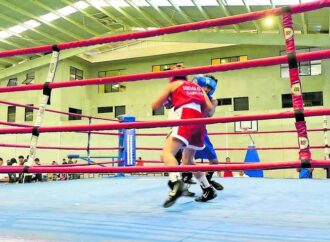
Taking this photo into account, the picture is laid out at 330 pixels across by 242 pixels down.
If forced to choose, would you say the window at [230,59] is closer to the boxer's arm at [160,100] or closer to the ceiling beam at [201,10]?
the ceiling beam at [201,10]

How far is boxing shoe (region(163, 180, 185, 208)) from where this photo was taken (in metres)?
1.98

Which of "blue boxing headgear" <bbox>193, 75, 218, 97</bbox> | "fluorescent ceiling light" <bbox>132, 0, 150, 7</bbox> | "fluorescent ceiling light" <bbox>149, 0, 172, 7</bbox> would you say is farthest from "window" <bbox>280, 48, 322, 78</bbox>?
"blue boxing headgear" <bbox>193, 75, 218, 97</bbox>

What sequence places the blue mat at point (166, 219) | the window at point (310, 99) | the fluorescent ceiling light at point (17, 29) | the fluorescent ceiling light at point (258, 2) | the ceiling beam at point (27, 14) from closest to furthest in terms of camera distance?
the blue mat at point (166, 219), the fluorescent ceiling light at point (258, 2), the ceiling beam at point (27, 14), the fluorescent ceiling light at point (17, 29), the window at point (310, 99)

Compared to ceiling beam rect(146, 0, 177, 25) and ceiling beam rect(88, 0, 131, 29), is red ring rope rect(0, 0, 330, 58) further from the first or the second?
ceiling beam rect(88, 0, 131, 29)

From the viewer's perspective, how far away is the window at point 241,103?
43.4 feet

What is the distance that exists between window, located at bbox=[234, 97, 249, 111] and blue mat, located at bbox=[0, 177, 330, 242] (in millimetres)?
10675

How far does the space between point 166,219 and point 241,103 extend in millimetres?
11865

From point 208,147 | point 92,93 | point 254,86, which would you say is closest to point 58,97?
point 92,93

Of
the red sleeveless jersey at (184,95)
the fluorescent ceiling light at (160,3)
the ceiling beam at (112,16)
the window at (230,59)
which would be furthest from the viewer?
the window at (230,59)

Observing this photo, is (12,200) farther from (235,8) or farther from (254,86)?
(254,86)

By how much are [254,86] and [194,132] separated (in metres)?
11.4

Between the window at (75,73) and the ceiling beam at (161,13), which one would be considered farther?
the window at (75,73)

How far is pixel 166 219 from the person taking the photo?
5.97ft

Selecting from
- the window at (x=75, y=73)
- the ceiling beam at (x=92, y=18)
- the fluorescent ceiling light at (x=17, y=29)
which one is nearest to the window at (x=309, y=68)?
the ceiling beam at (x=92, y=18)
